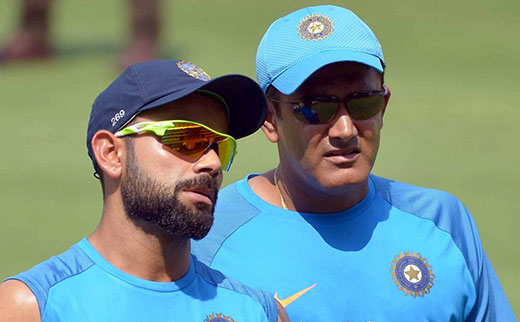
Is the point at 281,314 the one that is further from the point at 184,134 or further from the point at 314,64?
the point at 314,64

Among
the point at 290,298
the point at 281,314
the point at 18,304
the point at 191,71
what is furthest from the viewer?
the point at 290,298

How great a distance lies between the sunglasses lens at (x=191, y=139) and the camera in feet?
9.98

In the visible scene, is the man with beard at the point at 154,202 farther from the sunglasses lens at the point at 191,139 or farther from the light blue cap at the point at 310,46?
the light blue cap at the point at 310,46

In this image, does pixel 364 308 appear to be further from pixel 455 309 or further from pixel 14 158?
pixel 14 158

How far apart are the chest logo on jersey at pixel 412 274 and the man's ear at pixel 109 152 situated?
3.56 feet

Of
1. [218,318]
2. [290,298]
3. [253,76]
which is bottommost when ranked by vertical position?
[253,76]

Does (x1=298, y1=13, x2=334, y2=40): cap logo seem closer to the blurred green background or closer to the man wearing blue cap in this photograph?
the man wearing blue cap

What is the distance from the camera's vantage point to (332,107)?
143 inches

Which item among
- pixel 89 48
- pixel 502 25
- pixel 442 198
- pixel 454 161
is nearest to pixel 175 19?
pixel 89 48

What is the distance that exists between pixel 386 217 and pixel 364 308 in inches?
15.4

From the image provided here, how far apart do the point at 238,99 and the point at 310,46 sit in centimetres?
58

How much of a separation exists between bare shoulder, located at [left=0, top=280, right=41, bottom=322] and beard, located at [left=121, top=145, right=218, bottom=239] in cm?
40

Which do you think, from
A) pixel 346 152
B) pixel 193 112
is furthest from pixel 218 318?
pixel 346 152

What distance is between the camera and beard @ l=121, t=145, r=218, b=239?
9.91ft
